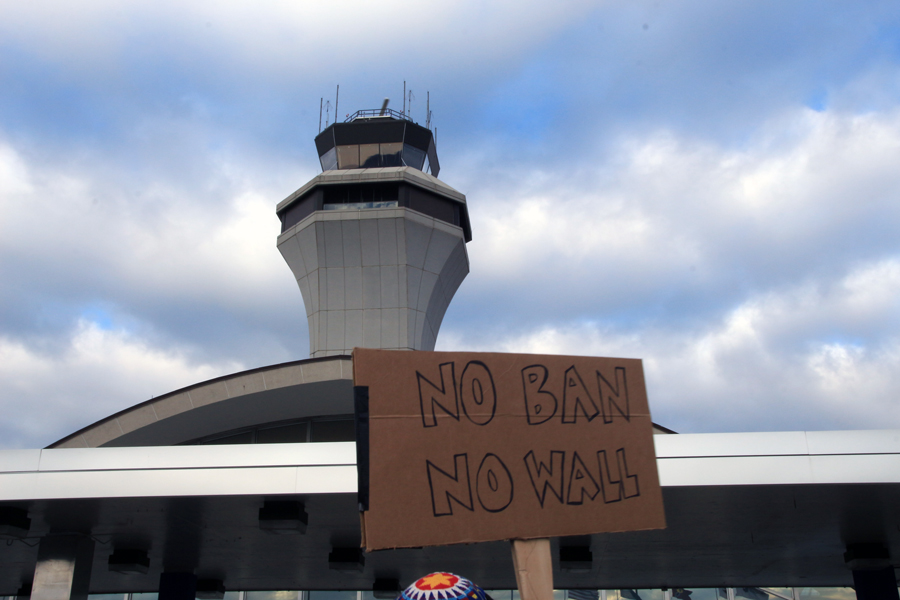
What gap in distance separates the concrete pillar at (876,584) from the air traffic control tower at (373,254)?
13.1 m

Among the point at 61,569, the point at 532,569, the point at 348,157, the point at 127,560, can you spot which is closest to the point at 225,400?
the point at 127,560

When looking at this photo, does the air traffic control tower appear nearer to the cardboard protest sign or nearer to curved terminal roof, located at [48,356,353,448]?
curved terminal roof, located at [48,356,353,448]

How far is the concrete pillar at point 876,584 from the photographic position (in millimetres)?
13320

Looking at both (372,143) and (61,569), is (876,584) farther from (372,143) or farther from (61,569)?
(372,143)

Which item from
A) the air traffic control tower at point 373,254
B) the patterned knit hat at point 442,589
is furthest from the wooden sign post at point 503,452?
the air traffic control tower at point 373,254

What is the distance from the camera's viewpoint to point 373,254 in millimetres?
23562

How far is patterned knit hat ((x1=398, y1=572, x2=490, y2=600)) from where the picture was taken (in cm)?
427

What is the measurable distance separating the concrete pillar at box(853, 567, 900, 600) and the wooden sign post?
438 inches

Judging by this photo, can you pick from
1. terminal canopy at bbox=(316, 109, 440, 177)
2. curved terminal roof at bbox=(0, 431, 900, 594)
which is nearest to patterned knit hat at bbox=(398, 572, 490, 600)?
curved terminal roof at bbox=(0, 431, 900, 594)

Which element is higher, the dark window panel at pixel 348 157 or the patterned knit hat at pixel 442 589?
the dark window panel at pixel 348 157

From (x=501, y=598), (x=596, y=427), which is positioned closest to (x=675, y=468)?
(x=596, y=427)

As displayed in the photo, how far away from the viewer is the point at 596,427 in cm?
468

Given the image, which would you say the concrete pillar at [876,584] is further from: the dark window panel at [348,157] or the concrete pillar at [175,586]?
the dark window panel at [348,157]

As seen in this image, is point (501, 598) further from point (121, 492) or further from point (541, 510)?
point (541, 510)
